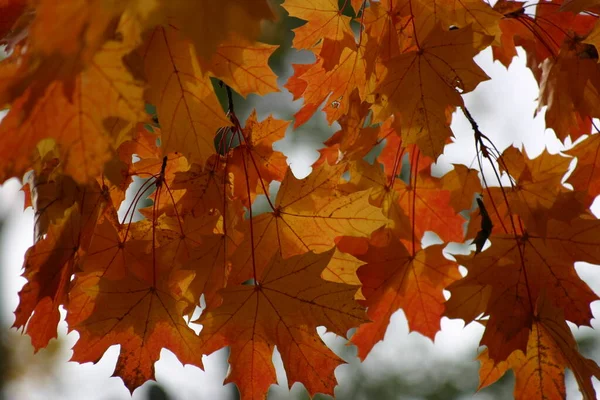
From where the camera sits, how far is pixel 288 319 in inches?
51.1

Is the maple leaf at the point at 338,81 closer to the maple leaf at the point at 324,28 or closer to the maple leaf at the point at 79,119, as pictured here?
the maple leaf at the point at 324,28

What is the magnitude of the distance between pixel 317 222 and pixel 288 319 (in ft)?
0.74

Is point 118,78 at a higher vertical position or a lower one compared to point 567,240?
higher

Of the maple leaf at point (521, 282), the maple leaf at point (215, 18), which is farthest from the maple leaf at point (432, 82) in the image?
the maple leaf at point (215, 18)

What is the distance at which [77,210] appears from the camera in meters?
1.33

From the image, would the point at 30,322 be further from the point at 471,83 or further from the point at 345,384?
the point at 345,384

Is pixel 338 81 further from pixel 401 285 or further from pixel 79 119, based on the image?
pixel 79 119

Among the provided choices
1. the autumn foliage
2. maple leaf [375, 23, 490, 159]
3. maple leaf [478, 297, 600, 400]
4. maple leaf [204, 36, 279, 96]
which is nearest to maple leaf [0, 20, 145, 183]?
the autumn foliage

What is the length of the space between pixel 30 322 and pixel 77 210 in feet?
0.88

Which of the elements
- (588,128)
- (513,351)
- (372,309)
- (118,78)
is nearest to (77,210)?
(118,78)

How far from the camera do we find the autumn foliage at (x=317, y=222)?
1.28 meters

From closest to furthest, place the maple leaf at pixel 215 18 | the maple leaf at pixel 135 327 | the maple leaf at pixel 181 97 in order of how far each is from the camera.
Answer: the maple leaf at pixel 215 18 < the maple leaf at pixel 181 97 < the maple leaf at pixel 135 327

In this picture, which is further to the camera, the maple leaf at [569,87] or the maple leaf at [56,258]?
the maple leaf at [569,87]

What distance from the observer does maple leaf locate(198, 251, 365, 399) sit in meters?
1.27
